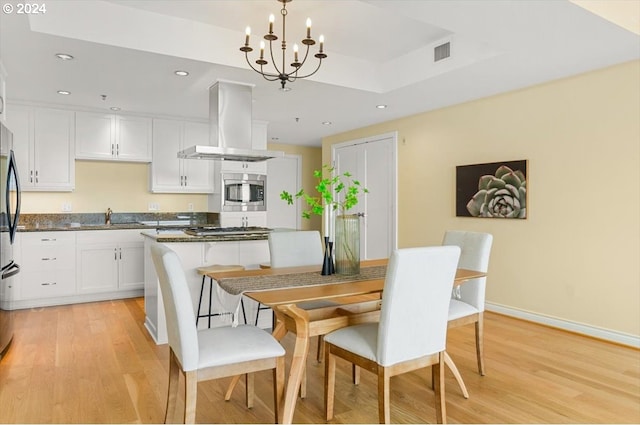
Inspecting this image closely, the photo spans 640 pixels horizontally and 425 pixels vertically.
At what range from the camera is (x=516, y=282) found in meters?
4.36

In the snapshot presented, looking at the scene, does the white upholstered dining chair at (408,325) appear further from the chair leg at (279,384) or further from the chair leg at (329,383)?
the chair leg at (279,384)

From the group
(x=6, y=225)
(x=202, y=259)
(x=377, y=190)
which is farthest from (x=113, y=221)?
(x=377, y=190)

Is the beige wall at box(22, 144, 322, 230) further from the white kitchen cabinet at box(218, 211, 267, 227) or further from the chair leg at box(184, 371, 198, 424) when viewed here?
the chair leg at box(184, 371, 198, 424)

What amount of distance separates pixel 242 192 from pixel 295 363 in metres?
4.02

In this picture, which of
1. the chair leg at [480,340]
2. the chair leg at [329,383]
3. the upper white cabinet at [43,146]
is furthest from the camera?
the upper white cabinet at [43,146]

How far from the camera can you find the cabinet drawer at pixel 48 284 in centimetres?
461

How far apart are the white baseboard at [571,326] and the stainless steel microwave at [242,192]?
10.5 feet

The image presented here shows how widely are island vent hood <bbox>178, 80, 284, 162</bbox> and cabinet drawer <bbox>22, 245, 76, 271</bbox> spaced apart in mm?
1934

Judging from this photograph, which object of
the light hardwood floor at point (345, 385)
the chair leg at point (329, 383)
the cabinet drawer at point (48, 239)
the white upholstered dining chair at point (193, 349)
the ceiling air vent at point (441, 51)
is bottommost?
the light hardwood floor at point (345, 385)

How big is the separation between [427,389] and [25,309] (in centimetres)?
428

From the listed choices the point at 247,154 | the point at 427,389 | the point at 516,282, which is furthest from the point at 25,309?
the point at 516,282

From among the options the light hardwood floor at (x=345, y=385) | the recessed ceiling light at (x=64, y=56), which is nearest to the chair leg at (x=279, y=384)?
the light hardwood floor at (x=345, y=385)

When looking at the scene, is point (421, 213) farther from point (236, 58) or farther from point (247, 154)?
point (236, 58)

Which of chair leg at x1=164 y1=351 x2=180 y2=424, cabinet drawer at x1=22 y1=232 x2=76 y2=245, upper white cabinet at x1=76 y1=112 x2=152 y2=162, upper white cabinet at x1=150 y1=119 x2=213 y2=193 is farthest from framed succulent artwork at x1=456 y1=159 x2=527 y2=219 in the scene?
cabinet drawer at x1=22 y1=232 x2=76 y2=245
